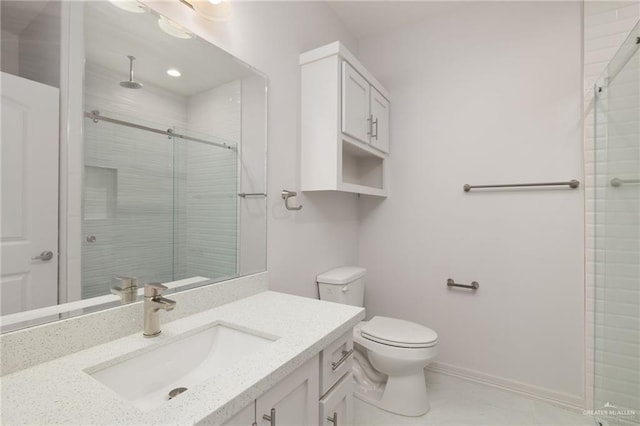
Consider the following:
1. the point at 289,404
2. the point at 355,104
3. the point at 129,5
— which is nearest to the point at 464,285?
the point at 355,104

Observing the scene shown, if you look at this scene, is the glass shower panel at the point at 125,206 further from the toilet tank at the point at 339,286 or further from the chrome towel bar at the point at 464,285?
the chrome towel bar at the point at 464,285

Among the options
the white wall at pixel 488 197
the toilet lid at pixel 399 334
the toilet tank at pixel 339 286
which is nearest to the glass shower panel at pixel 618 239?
the white wall at pixel 488 197

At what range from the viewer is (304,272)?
178 cm

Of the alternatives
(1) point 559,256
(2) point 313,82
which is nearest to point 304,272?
(2) point 313,82

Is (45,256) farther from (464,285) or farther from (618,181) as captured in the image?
(618,181)

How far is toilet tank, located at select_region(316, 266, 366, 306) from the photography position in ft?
6.02

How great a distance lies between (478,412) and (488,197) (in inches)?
50.9

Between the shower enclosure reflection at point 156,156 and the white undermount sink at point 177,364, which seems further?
the shower enclosure reflection at point 156,156

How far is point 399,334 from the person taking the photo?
1.68 m

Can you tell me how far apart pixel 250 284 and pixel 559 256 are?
1.81 metres

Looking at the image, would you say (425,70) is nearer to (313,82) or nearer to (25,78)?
(313,82)

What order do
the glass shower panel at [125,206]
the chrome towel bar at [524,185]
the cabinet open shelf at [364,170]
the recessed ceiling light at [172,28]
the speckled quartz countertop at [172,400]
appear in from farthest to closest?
1. the cabinet open shelf at [364,170]
2. the chrome towel bar at [524,185]
3. the recessed ceiling light at [172,28]
4. the glass shower panel at [125,206]
5. the speckled quartz countertop at [172,400]

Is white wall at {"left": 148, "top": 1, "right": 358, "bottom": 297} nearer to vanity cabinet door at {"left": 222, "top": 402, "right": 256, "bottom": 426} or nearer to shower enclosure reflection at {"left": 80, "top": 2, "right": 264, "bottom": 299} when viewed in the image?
shower enclosure reflection at {"left": 80, "top": 2, "right": 264, "bottom": 299}

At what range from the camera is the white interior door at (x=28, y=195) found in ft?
2.27
